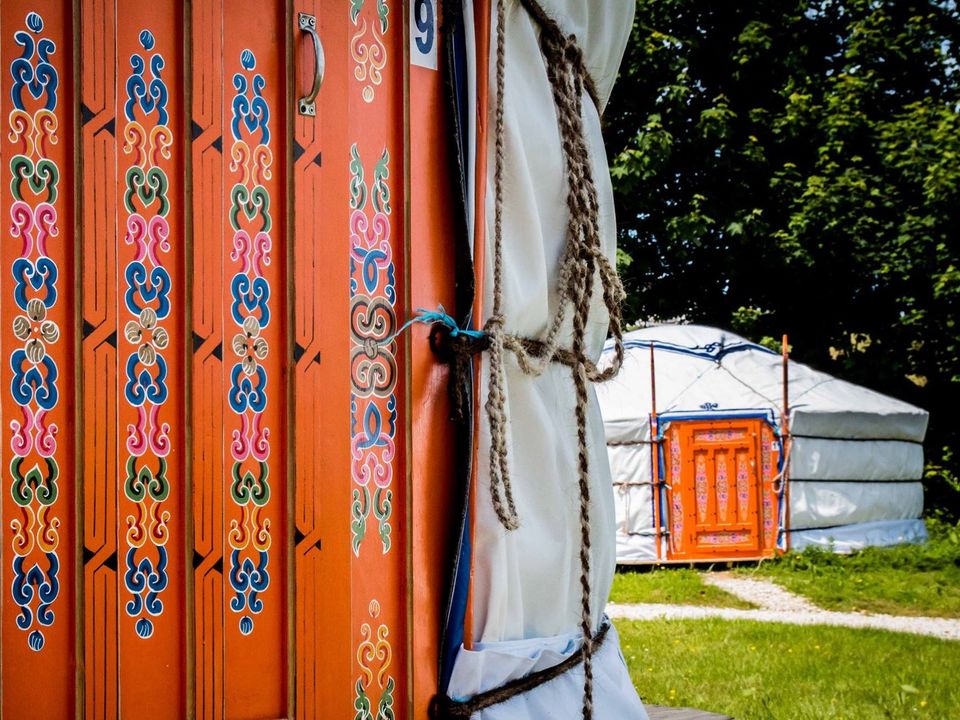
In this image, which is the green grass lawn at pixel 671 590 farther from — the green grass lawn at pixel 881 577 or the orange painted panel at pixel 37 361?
the orange painted panel at pixel 37 361

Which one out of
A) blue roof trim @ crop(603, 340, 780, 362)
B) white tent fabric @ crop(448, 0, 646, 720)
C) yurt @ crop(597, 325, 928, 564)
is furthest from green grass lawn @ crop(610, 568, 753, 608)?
white tent fabric @ crop(448, 0, 646, 720)

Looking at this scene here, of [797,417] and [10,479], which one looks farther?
[797,417]

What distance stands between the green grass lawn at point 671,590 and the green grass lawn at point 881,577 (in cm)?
55

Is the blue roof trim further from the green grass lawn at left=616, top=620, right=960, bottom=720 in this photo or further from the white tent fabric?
the white tent fabric

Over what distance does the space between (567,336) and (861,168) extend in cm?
1027

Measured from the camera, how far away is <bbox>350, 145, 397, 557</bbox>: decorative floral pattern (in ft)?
4.70

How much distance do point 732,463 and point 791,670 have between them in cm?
360

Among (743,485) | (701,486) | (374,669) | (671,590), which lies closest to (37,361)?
(374,669)

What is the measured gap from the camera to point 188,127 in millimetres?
1279

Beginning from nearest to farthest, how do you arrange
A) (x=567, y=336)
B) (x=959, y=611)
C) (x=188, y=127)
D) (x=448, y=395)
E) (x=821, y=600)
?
(x=188, y=127), (x=448, y=395), (x=567, y=336), (x=959, y=611), (x=821, y=600)

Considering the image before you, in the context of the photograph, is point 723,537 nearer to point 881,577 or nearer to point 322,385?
point 881,577

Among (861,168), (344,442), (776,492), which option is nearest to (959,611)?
(776,492)

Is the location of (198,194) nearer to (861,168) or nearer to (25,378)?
(25,378)

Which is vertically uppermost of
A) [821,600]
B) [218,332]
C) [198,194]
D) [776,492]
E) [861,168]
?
[861,168]
